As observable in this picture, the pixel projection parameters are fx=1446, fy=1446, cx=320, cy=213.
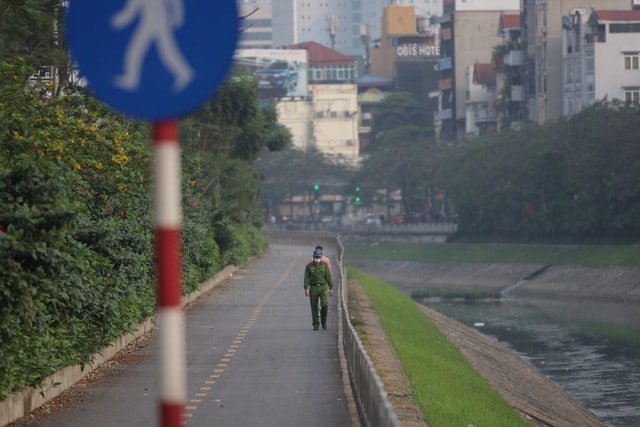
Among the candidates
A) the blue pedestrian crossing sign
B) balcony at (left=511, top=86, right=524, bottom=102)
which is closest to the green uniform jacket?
the blue pedestrian crossing sign

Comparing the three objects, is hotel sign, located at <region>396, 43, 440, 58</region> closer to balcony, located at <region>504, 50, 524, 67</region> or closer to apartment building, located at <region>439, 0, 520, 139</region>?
apartment building, located at <region>439, 0, 520, 139</region>

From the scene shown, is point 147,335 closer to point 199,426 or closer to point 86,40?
point 199,426

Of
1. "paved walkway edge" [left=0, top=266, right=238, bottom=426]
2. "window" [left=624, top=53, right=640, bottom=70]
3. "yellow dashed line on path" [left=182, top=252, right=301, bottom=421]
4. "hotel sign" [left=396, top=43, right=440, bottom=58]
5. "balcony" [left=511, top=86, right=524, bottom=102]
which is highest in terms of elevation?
"hotel sign" [left=396, top=43, right=440, bottom=58]

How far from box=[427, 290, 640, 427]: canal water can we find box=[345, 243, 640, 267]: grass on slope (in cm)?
509

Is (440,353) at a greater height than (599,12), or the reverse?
(599,12)

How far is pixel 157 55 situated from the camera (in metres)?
6.47

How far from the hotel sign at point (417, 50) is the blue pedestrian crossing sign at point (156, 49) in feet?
618

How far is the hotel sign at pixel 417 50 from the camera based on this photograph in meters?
194

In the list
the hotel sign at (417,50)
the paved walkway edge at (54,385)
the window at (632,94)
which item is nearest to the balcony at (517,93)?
the window at (632,94)

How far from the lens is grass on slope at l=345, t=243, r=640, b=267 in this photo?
87.2m

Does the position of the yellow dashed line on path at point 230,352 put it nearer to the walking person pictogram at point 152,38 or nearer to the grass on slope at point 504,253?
the walking person pictogram at point 152,38

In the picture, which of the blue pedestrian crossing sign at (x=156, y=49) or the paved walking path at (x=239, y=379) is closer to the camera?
the blue pedestrian crossing sign at (x=156, y=49)

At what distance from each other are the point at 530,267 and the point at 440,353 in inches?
2128

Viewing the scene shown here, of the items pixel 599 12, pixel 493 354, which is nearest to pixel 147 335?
pixel 493 354
